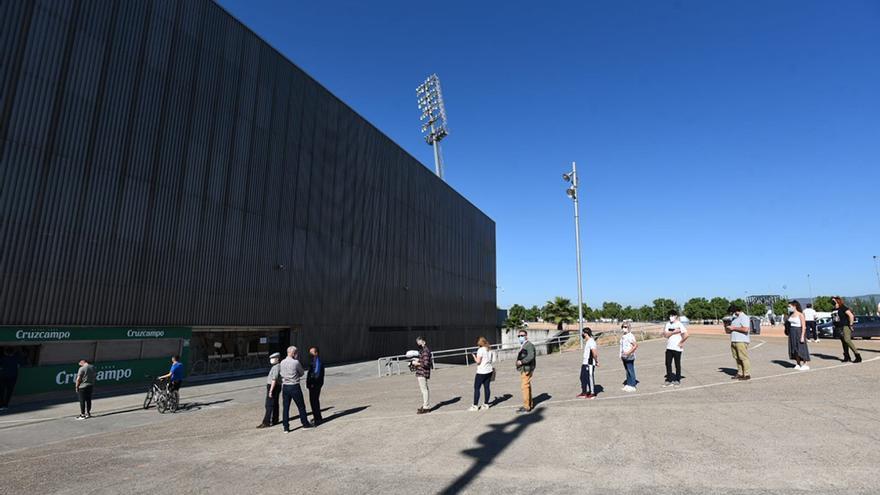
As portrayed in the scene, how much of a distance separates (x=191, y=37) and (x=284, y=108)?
588 centimetres

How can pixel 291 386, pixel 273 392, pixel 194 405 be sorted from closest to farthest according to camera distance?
1. pixel 291 386
2. pixel 273 392
3. pixel 194 405

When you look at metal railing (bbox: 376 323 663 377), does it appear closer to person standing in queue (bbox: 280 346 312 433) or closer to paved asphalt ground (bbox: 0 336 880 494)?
paved asphalt ground (bbox: 0 336 880 494)

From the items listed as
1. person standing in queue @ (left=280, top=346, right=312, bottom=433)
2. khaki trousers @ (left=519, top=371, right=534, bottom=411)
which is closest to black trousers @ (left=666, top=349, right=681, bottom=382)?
khaki trousers @ (left=519, top=371, right=534, bottom=411)

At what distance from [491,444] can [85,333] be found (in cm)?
1562

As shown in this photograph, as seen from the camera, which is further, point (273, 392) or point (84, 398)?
point (84, 398)

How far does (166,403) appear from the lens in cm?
1256

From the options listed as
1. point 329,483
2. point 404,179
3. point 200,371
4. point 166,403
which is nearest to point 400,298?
point 404,179

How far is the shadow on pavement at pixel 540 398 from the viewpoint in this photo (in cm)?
1084

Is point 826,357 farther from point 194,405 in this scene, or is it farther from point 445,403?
point 194,405

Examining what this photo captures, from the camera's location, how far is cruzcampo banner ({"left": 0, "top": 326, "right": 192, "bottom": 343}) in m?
14.5

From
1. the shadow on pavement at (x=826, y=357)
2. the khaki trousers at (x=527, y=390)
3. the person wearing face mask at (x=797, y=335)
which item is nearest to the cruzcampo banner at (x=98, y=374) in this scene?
the khaki trousers at (x=527, y=390)

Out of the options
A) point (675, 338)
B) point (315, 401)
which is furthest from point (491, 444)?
point (675, 338)

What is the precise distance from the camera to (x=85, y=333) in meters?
16.3

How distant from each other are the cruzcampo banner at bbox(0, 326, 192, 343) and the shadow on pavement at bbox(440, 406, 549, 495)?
48.8 ft
